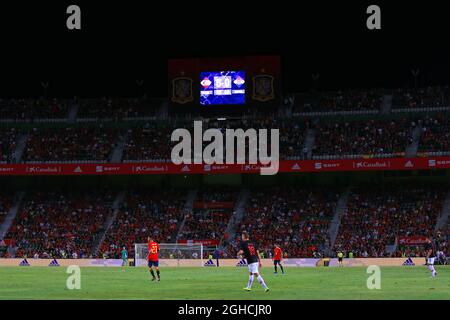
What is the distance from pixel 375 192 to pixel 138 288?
43.5 m

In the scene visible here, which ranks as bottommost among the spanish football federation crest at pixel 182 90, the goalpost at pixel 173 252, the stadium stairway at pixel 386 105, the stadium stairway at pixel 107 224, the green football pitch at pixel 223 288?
the green football pitch at pixel 223 288

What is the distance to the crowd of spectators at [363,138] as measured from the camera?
241 ft

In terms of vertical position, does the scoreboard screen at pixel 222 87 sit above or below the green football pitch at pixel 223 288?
above

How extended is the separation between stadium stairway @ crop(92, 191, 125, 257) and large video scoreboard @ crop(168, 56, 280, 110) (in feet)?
36.2

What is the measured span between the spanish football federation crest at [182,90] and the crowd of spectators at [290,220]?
11517mm

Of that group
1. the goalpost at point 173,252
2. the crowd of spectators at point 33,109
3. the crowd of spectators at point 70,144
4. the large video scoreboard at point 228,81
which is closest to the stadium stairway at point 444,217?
the large video scoreboard at point 228,81

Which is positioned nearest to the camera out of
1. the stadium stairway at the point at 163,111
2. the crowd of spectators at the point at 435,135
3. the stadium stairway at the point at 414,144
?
the crowd of spectators at the point at 435,135

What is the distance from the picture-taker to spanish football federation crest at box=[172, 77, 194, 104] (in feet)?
257

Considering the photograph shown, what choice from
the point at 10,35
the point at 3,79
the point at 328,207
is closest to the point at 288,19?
the point at 328,207

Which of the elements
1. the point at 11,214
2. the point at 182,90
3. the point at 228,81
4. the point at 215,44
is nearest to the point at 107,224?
the point at 11,214

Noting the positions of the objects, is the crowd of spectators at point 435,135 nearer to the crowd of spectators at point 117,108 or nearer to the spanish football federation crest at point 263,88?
the spanish football federation crest at point 263,88

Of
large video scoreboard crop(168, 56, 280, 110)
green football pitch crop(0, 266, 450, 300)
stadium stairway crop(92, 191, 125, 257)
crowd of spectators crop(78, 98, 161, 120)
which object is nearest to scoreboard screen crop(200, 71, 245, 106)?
large video scoreboard crop(168, 56, 280, 110)

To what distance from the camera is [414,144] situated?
73.2 meters

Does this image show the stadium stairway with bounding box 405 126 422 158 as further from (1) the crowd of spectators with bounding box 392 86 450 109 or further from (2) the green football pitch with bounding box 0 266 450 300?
(2) the green football pitch with bounding box 0 266 450 300
